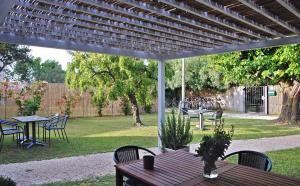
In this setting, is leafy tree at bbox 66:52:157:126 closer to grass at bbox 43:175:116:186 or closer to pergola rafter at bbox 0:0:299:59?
pergola rafter at bbox 0:0:299:59

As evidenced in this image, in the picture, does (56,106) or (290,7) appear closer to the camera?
(290,7)

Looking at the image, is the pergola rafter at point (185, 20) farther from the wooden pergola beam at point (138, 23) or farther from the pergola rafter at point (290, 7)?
the pergola rafter at point (290, 7)

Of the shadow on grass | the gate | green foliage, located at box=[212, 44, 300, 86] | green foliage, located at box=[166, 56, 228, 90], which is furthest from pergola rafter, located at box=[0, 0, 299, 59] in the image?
green foliage, located at box=[166, 56, 228, 90]

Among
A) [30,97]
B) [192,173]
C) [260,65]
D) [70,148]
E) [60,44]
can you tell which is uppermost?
[260,65]

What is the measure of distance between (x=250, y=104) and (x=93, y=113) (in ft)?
34.1

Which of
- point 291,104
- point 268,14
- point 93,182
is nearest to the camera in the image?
point 268,14

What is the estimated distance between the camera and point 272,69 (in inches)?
446

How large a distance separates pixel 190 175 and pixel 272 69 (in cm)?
1001

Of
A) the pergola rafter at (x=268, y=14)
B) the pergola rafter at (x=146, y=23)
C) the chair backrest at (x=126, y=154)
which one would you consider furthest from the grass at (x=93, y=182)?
the pergola rafter at (x=268, y=14)

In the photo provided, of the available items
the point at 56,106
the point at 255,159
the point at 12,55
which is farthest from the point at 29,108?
the point at 255,159

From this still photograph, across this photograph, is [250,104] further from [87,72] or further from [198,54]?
[198,54]

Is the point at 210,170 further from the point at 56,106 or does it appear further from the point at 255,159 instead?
the point at 56,106

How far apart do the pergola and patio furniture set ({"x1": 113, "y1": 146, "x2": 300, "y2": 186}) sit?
64.0 inches

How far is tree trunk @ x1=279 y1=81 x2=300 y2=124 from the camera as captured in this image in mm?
12789
